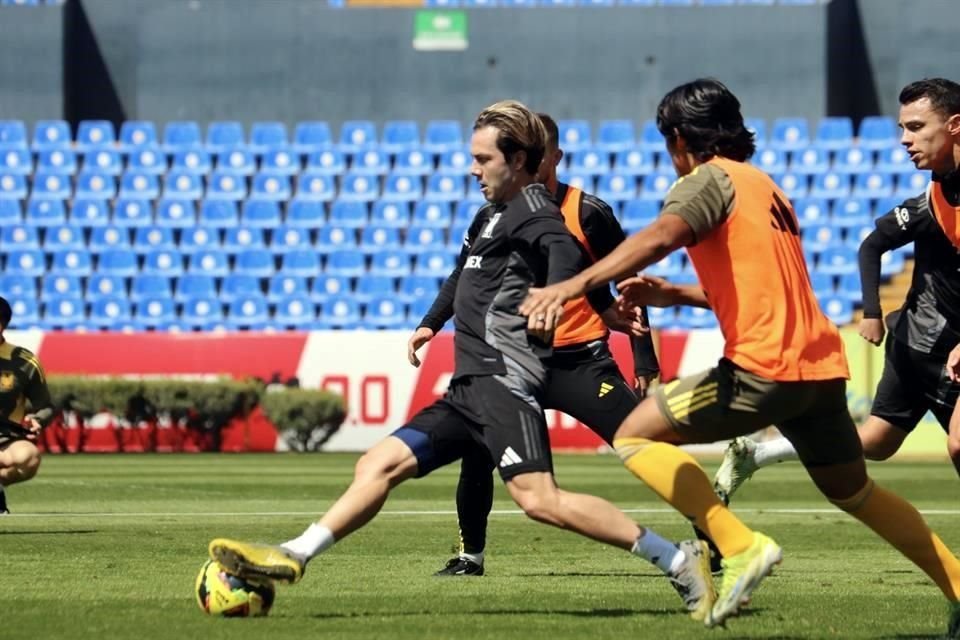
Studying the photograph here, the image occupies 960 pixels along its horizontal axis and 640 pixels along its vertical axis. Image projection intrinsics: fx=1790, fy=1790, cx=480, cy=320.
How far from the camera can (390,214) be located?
99.6ft

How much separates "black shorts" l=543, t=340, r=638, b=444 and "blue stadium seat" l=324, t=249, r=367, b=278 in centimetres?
2103

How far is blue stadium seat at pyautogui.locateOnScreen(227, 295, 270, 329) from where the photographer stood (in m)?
28.9

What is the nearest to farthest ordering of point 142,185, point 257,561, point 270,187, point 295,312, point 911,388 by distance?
point 257,561 < point 911,388 < point 295,312 < point 270,187 < point 142,185

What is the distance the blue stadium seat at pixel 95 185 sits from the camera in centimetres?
3125

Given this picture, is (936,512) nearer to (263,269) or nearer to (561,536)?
(561,536)

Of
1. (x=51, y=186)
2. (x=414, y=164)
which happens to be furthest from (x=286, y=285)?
(x=51, y=186)

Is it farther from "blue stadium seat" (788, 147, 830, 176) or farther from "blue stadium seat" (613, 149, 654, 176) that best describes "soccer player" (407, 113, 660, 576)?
→ "blue stadium seat" (788, 147, 830, 176)

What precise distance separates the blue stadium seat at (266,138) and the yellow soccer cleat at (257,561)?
82.3ft

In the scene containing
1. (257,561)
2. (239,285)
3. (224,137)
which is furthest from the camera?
(224,137)

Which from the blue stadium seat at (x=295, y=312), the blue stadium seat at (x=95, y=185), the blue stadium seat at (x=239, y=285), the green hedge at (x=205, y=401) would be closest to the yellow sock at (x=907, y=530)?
the green hedge at (x=205, y=401)

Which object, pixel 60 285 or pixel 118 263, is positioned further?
pixel 118 263

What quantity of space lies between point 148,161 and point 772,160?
10.9 m

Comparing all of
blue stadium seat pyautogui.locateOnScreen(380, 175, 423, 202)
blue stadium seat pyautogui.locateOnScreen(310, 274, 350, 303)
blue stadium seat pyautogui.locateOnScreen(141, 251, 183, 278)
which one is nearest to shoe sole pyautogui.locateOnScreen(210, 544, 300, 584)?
blue stadium seat pyautogui.locateOnScreen(310, 274, 350, 303)

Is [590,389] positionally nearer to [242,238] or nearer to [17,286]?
[242,238]
